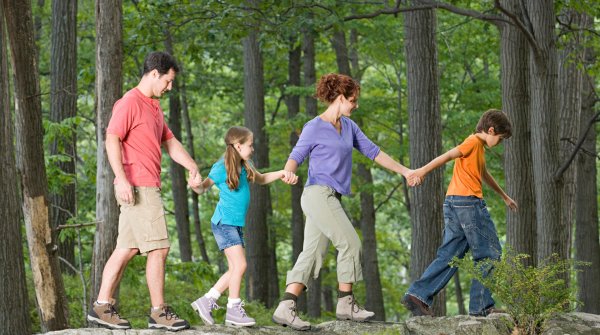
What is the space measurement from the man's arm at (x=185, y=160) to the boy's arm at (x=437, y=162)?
198cm

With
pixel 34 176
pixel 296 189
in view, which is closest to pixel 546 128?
pixel 34 176

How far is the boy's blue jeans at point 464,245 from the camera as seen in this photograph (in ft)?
25.3

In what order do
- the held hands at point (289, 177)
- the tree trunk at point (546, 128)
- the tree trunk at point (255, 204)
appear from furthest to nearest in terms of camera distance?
the tree trunk at point (255, 204)
the tree trunk at point (546, 128)
the held hands at point (289, 177)

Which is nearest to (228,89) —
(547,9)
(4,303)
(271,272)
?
(271,272)

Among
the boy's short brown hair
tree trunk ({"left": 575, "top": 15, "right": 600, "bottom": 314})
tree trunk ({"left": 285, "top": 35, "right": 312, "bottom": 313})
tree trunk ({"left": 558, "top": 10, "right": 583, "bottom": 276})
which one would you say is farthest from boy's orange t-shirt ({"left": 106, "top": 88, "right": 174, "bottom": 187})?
tree trunk ({"left": 285, "top": 35, "right": 312, "bottom": 313})

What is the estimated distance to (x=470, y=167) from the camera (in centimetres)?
773

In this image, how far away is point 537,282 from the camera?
720cm

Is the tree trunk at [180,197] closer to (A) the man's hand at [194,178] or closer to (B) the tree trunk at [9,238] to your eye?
(B) the tree trunk at [9,238]

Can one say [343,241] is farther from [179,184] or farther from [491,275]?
[179,184]

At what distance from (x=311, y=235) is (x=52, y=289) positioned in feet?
9.43

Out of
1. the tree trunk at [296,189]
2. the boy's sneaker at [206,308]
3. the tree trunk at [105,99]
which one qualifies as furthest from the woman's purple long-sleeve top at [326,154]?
the tree trunk at [296,189]

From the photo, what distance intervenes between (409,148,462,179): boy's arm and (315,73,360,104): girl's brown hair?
90 centimetres

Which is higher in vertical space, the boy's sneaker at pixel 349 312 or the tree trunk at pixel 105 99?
the tree trunk at pixel 105 99

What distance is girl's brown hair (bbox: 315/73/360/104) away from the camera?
711 centimetres
